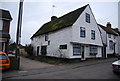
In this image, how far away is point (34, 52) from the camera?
1077 inches

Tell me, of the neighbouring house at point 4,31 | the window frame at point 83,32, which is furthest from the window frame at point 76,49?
the neighbouring house at point 4,31

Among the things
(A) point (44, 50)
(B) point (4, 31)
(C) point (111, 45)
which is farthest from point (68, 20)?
(C) point (111, 45)

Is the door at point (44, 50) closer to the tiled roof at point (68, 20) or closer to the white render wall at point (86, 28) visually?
the tiled roof at point (68, 20)

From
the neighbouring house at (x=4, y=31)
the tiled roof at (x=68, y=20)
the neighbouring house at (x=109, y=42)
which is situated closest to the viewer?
the neighbouring house at (x=4, y=31)

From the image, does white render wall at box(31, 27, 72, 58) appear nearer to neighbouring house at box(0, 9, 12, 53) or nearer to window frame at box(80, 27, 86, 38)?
window frame at box(80, 27, 86, 38)

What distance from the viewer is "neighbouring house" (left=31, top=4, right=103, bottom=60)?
17.2 metres

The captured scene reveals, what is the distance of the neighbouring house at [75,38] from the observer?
17219 millimetres

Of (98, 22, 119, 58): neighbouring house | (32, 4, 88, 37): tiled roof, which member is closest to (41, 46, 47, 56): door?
(32, 4, 88, 37): tiled roof

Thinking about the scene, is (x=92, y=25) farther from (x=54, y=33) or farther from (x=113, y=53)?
(x=113, y=53)

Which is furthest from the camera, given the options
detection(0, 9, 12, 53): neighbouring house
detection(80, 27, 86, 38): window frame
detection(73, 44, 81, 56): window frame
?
detection(80, 27, 86, 38): window frame

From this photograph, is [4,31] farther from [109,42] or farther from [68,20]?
[109,42]

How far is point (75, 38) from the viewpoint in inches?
673

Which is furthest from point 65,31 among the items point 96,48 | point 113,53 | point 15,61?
point 113,53

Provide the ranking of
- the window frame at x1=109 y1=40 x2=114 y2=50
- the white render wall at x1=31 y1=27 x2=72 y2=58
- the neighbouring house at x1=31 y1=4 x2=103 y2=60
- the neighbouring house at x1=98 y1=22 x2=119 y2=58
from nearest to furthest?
the neighbouring house at x1=31 y1=4 x2=103 y2=60 → the white render wall at x1=31 y1=27 x2=72 y2=58 → the neighbouring house at x1=98 y1=22 x2=119 y2=58 → the window frame at x1=109 y1=40 x2=114 y2=50
